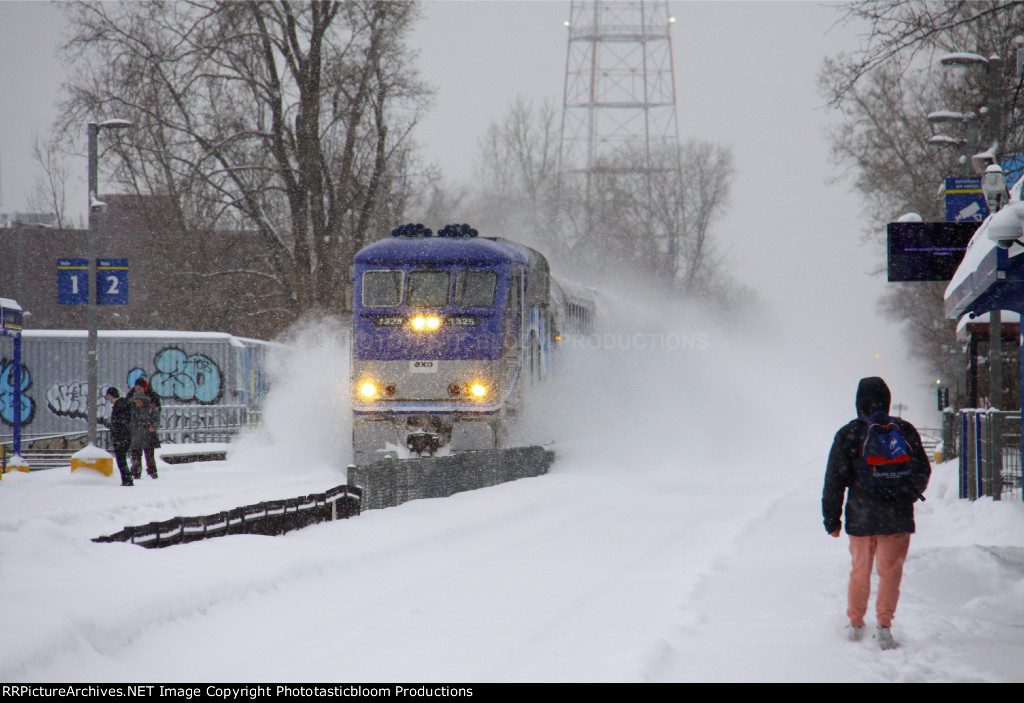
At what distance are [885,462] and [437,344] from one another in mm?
10842

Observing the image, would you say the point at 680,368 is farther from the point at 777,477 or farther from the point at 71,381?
the point at 71,381

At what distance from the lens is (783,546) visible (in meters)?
10.8

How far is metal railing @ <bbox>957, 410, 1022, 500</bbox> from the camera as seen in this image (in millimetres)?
13961

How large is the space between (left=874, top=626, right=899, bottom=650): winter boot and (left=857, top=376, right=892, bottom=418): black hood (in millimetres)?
1306

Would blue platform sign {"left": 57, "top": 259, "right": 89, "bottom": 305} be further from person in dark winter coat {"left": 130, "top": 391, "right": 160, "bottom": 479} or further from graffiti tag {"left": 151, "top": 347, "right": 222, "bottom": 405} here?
graffiti tag {"left": 151, "top": 347, "right": 222, "bottom": 405}

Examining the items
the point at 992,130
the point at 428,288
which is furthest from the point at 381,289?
the point at 992,130

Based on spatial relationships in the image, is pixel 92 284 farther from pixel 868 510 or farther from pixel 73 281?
pixel 868 510

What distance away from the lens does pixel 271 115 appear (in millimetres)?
32844

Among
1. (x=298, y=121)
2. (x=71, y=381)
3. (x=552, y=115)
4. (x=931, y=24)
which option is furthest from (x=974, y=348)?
(x=552, y=115)

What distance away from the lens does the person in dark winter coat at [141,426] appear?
18875 millimetres

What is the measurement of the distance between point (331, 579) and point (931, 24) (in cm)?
844

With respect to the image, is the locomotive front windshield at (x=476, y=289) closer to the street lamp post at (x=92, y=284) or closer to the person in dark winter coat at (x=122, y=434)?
the person in dark winter coat at (x=122, y=434)
